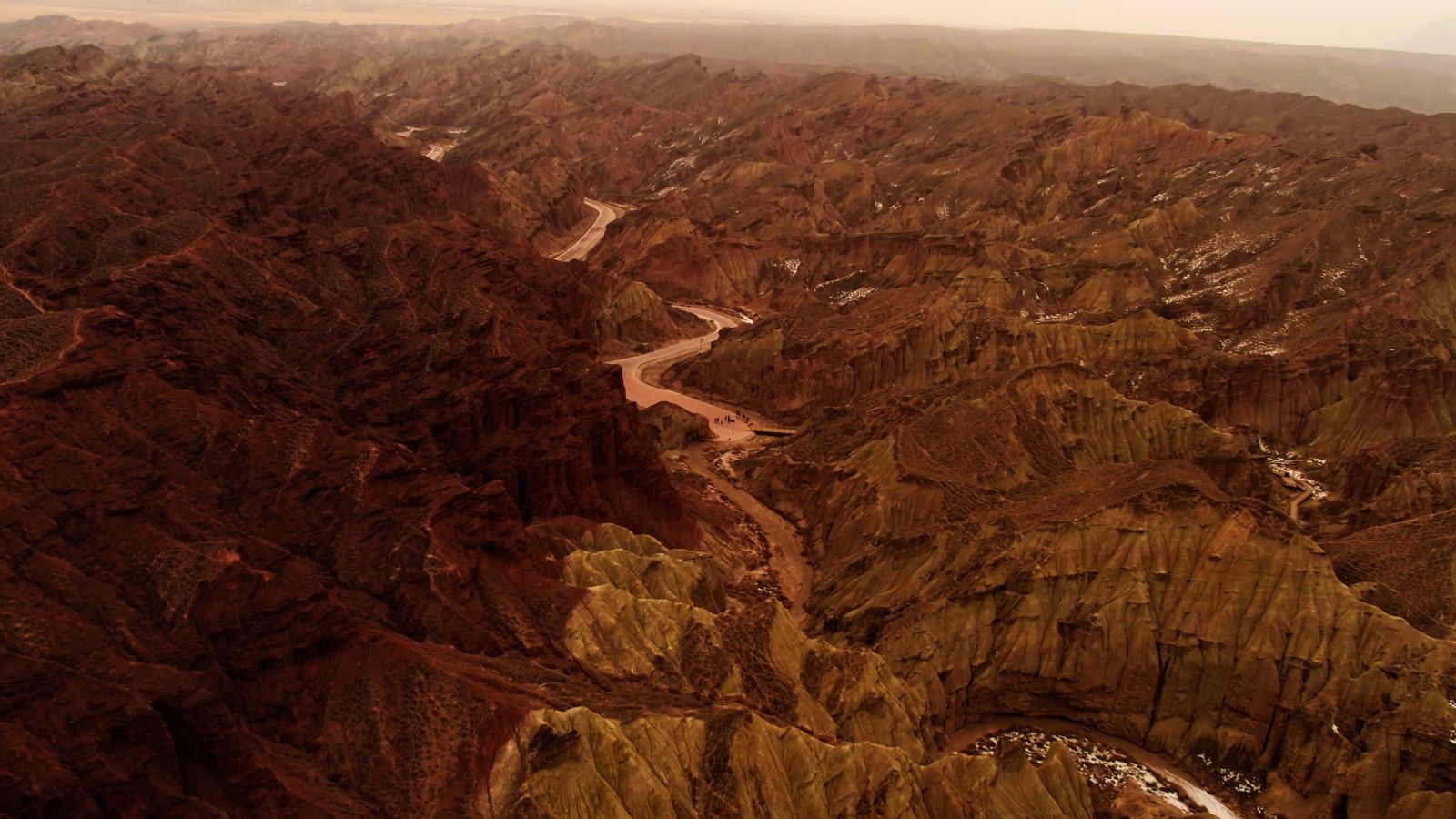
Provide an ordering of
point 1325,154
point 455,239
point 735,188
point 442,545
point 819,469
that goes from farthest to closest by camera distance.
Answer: point 735,188 < point 1325,154 < point 455,239 < point 819,469 < point 442,545

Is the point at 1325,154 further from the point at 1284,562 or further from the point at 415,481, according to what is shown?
the point at 415,481

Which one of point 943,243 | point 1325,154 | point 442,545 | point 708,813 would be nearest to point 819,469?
point 442,545

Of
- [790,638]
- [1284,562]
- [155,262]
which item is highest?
[155,262]

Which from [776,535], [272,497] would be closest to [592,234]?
[776,535]

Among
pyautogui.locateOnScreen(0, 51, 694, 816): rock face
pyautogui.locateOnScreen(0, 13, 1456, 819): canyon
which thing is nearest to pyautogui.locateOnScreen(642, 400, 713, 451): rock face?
pyautogui.locateOnScreen(0, 13, 1456, 819): canyon

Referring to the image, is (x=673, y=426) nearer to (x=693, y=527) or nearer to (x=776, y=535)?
(x=776, y=535)

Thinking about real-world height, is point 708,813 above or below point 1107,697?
above

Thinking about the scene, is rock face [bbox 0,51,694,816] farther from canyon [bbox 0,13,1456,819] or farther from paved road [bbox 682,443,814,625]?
paved road [bbox 682,443,814,625]

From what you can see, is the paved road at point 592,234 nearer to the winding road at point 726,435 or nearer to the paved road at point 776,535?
the winding road at point 726,435

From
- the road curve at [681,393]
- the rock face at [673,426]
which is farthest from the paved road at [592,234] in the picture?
the rock face at [673,426]
